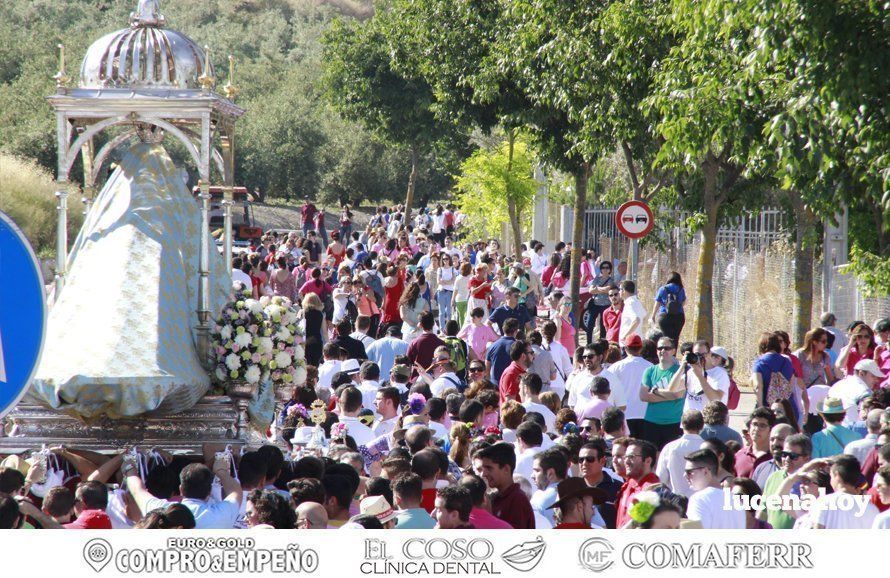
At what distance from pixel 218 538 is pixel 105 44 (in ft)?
14.7

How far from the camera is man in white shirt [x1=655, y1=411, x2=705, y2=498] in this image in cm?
930

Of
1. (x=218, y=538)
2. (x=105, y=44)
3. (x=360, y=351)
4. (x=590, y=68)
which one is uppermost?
(x=590, y=68)

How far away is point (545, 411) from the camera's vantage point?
10.8m

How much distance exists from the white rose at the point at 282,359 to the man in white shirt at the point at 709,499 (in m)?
2.89

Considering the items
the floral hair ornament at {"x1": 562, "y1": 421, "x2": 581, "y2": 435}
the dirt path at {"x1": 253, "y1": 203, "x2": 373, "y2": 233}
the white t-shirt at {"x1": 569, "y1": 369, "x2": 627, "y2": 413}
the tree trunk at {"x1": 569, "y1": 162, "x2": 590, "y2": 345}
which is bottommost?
the floral hair ornament at {"x1": 562, "y1": 421, "x2": 581, "y2": 435}

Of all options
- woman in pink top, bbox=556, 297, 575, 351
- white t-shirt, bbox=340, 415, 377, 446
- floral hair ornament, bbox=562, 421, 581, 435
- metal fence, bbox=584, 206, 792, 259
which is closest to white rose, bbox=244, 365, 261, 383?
white t-shirt, bbox=340, 415, 377, 446

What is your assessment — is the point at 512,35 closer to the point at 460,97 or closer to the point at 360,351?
the point at 460,97

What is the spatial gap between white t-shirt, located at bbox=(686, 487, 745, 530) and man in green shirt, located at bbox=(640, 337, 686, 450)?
4.13 metres

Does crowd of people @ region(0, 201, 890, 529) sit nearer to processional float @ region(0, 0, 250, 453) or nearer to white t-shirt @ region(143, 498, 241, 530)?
white t-shirt @ region(143, 498, 241, 530)

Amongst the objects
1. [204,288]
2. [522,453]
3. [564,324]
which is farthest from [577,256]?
[204,288]

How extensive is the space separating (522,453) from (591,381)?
2689 mm

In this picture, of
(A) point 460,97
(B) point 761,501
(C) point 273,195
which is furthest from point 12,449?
(C) point 273,195

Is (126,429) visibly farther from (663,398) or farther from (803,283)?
(803,283)

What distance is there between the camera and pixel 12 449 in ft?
27.1
